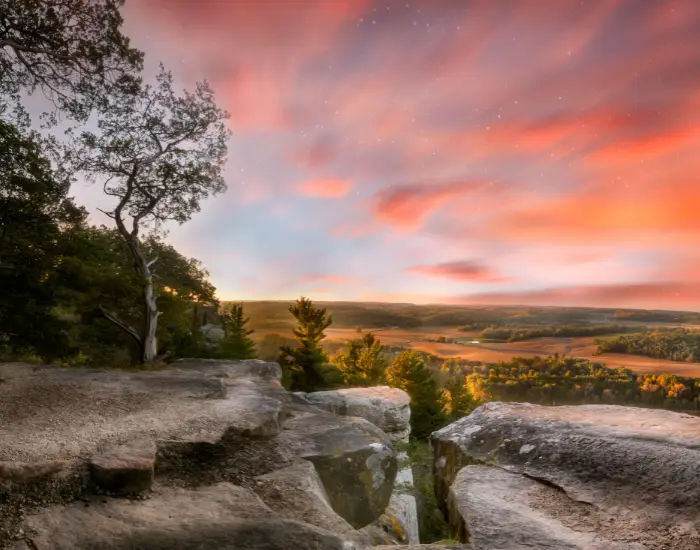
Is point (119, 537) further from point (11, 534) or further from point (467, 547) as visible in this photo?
point (467, 547)

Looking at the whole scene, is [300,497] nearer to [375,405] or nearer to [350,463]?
[350,463]

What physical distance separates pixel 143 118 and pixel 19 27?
569 cm

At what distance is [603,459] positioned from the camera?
6.11 m

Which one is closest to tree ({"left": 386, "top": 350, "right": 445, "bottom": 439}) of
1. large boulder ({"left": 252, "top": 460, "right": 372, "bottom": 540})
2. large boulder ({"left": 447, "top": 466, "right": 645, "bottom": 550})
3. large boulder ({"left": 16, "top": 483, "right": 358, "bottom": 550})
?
large boulder ({"left": 252, "top": 460, "right": 372, "bottom": 540})

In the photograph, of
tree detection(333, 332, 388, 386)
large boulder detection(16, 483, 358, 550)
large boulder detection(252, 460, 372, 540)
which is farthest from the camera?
tree detection(333, 332, 388, 386)

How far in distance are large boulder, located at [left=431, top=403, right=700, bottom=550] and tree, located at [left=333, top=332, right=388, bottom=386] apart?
34.1 m

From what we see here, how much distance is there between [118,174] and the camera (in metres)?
18.1

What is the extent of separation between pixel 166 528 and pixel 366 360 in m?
40.9

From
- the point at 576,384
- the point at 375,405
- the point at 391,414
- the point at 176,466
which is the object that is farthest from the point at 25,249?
the point at 576,384

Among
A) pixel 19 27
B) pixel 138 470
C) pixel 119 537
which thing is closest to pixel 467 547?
pixel 119 537

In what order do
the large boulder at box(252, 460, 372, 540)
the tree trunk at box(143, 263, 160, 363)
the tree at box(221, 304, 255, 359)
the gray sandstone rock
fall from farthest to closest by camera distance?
the tree at box(221, 304, 255, 359) → the tree trunk at box(143, 263, 160, 363) → the large boulder at box(252, 460, 372, 540) → the gray sandstone rock

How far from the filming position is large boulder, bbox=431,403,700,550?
4848 mm

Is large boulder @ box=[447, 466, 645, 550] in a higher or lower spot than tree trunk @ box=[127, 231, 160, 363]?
lower

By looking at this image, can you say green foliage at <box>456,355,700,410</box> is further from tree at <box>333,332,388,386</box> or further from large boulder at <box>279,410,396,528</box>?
tree at <box>333,332,388,386</box>
